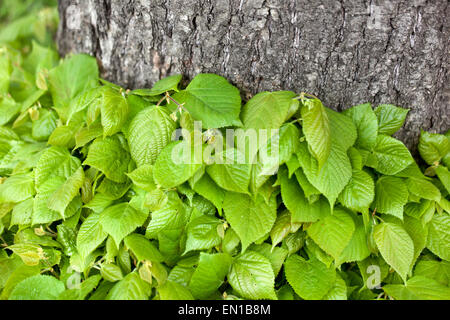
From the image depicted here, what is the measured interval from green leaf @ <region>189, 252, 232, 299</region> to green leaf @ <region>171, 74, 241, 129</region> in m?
0.51

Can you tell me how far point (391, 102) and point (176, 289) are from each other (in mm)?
1186

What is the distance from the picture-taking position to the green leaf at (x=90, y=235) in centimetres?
148

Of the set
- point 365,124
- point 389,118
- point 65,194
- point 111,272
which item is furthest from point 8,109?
point 389,118

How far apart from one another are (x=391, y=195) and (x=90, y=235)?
1224 millimetres

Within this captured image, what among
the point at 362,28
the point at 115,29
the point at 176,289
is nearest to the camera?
the point at 176,289

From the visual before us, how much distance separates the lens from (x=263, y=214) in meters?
1.45

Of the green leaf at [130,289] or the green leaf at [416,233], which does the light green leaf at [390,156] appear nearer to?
the green leaf at [416,233]

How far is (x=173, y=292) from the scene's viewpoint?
1.39 m

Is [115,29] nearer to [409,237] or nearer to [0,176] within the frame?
[0,176]

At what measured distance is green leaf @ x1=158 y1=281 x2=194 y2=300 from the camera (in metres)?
1.38

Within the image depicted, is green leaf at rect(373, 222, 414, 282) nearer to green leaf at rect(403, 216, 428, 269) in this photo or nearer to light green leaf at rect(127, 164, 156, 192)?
green leaf at rect(403, 216, 428, 269)

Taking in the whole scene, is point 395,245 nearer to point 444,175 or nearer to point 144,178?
point 444,175

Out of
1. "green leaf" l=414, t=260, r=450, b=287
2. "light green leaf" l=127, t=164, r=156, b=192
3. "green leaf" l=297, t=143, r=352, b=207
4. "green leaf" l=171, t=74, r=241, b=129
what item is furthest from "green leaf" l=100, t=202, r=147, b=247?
"green leaf" l=414, t=260, r=450, b=287

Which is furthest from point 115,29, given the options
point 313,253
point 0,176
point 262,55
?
point 313,253
